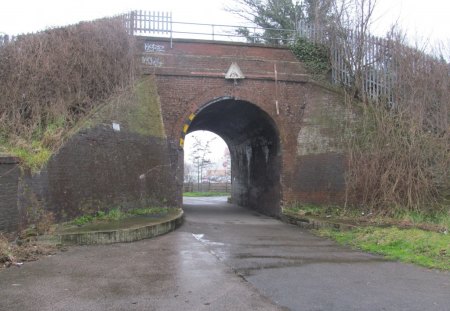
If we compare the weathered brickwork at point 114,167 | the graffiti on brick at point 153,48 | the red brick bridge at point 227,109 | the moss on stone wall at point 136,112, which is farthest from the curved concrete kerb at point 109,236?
the graffiti on brick at point 153,48

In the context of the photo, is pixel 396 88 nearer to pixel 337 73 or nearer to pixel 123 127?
pixel 337 73

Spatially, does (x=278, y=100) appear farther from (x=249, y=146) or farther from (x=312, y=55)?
(x=249, y=146)

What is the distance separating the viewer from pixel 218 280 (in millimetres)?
6477

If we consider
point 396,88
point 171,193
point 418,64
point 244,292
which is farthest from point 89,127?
point 418,64

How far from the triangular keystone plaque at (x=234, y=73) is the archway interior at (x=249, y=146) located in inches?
33.1

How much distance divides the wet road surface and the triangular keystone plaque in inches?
300

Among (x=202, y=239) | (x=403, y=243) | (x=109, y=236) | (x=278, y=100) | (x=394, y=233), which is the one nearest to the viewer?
(x=403, y=243)

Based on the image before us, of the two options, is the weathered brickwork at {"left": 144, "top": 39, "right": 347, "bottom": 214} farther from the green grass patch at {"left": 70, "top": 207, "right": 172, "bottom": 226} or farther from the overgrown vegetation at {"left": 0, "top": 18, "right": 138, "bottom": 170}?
the green grass patch at {"left": 70, "top": 207, "right": 172, "bottom": 226}

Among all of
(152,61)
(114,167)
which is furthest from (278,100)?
(114,167)

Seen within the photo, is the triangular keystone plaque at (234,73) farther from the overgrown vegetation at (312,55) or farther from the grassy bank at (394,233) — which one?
the grassy bank at (394,233)

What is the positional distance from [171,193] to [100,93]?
4060mm

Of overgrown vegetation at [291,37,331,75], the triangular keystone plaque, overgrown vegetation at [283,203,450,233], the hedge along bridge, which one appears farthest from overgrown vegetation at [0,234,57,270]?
overgrown vegetation at [291,37,331,75]

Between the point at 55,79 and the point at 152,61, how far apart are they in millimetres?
3830

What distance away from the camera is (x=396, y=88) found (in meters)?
15.6
